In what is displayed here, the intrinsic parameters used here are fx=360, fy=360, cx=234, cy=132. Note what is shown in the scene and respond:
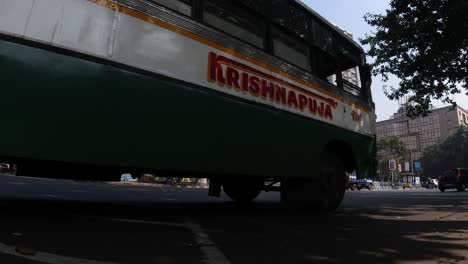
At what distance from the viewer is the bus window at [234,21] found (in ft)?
13.7

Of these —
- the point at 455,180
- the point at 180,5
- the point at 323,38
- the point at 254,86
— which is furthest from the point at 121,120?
the point at 455,180

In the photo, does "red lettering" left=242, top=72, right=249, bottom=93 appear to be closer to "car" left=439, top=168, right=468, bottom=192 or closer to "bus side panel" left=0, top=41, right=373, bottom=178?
"bus side panel" left=0, top=41, right=373, bottom=178

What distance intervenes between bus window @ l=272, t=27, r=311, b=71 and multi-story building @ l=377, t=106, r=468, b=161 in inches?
4182

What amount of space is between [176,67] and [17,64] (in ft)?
4.81

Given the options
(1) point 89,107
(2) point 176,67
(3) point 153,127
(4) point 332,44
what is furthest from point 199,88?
(4) point 332,44

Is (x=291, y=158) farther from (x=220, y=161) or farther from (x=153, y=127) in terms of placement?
(x=153, y=127)

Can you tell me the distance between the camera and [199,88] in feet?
12.8

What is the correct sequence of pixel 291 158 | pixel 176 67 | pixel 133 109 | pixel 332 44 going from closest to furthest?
pixel 133 109
pixel 176 67
pixel 291 158
pixel 332 44

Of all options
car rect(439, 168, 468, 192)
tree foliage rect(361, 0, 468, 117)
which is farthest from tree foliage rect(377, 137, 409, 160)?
tree foliage rect(361, 0, 468, 117)

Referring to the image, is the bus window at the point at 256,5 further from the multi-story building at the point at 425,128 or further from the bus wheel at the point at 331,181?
the multi-story building at the point at 425,128

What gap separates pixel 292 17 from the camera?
5363 millimetres

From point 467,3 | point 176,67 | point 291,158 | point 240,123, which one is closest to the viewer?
point 176,67

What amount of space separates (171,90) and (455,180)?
25.3 m

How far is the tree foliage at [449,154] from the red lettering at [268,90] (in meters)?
84.1
